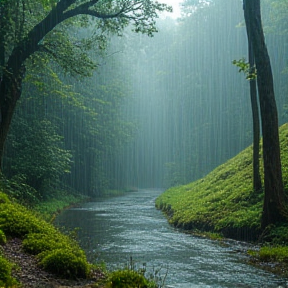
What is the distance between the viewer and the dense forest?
84.7 ft

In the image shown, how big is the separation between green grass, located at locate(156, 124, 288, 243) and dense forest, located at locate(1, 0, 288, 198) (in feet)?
34.1

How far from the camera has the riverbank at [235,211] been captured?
11.2m

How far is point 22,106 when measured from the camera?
25.8 meters

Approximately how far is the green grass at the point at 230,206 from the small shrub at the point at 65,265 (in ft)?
20.2

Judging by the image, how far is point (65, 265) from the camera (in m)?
7.30

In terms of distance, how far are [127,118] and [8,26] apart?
42004 millimetres

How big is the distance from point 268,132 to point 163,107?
62857mm

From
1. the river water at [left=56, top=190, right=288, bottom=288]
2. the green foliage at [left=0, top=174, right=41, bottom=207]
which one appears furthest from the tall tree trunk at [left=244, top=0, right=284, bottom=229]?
the green foliage at [left=0, top=174, right=41, bottom=207]

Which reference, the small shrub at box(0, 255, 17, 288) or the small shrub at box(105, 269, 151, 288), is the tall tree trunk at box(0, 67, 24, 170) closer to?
the small shrub at box(0, 255, 17, 288)

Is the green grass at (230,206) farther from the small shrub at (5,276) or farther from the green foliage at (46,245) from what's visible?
the small shrub at (5,276)

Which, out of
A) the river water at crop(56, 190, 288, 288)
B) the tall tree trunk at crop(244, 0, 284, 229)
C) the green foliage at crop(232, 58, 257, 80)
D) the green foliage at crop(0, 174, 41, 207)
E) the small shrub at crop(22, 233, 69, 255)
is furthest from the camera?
the green foliage at crop(0, 174, 41, 207)

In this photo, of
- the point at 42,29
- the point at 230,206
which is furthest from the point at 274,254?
the point at 42,29

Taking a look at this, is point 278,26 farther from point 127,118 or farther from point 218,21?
point 127,118

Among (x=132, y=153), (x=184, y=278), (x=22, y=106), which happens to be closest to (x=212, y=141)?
(x=132, y=153)
